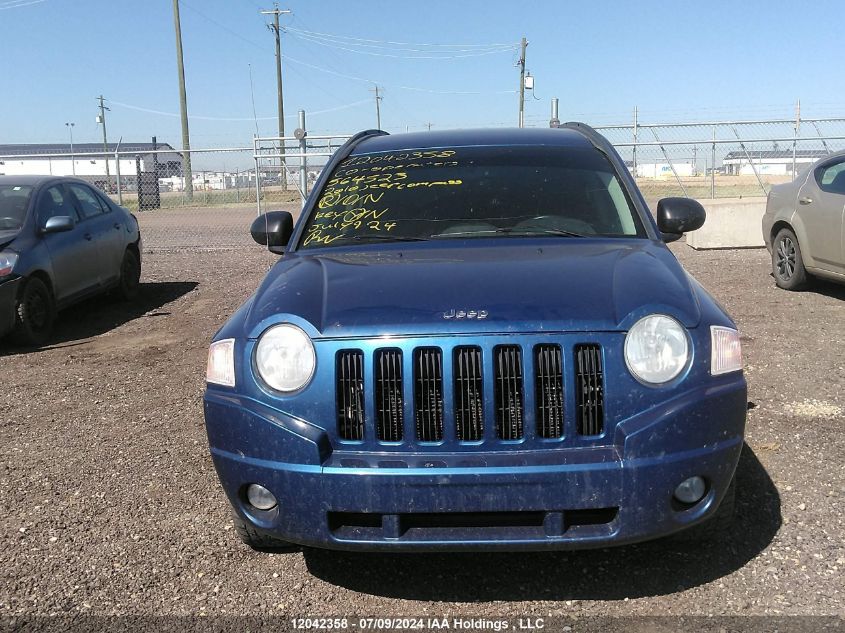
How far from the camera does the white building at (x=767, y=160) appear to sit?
2180cm

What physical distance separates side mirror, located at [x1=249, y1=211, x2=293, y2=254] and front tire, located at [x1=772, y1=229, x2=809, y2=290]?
688 centimetres

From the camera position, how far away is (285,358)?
109 inches

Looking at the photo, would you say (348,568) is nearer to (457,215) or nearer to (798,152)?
(457,215)

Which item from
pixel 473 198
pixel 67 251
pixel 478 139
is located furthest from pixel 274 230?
pixel 67 251

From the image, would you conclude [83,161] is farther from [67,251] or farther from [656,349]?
[656,349]

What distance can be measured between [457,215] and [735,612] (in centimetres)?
207

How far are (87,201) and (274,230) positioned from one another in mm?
5783

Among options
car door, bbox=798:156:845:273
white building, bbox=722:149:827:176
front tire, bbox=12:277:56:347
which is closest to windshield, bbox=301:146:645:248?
front tire, bbox=12:277:56:347

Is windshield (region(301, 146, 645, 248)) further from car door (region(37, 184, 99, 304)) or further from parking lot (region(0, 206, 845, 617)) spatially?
car door (region(37, 184, 99, 304))

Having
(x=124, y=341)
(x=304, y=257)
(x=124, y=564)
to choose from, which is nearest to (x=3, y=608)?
(x=124, y=564)

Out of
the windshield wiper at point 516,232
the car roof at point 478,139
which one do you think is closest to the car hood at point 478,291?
the windshield wiper at point 516,232

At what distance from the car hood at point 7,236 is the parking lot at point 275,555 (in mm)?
1557

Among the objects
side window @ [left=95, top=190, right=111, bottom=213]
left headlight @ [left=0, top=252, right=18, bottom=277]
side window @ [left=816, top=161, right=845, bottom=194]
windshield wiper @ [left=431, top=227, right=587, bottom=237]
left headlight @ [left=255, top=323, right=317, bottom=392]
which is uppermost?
side window @ [left=816, top=161, right=845, bottom=194]

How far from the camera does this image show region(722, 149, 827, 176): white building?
A: 2180 centimetres
